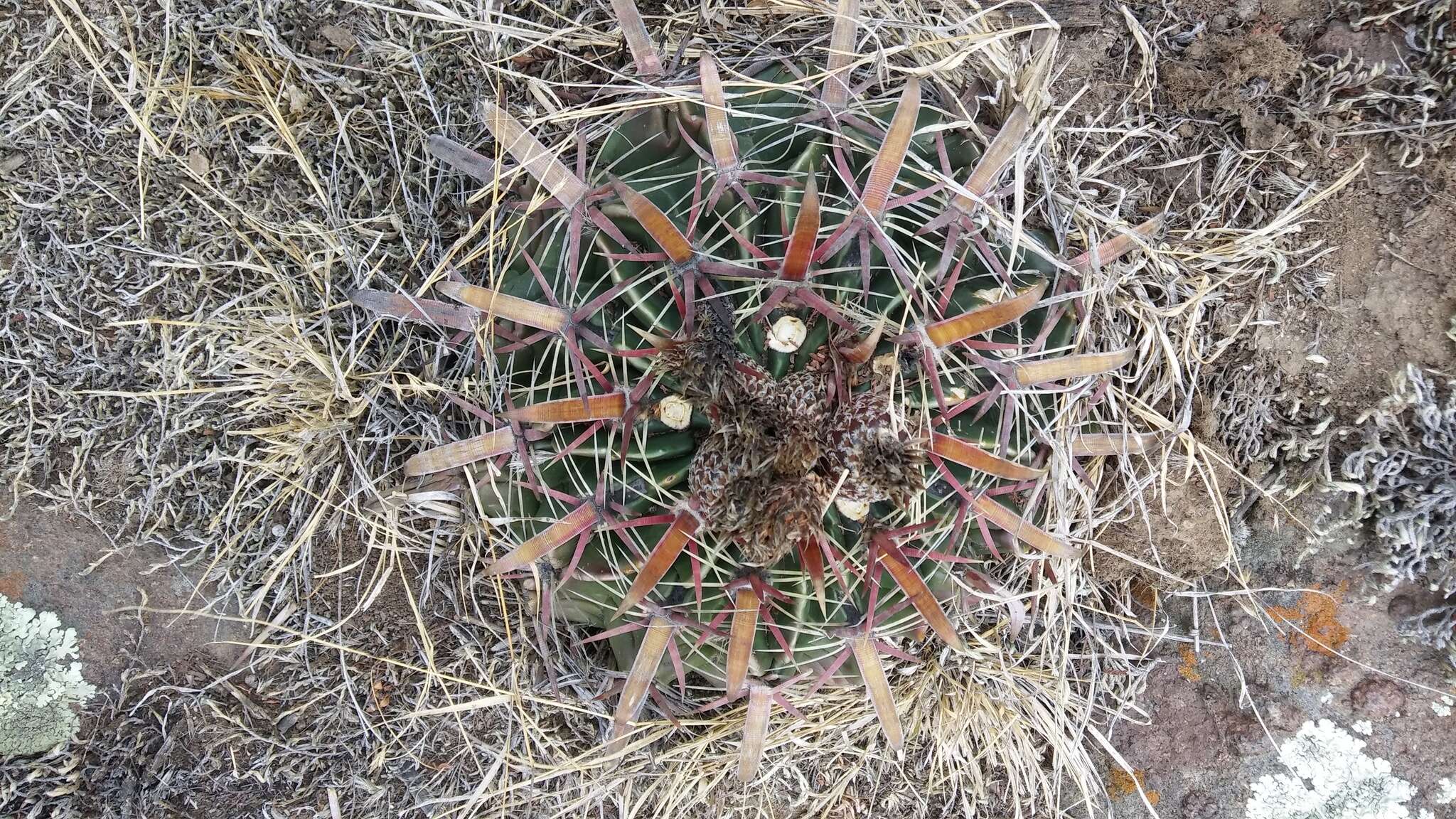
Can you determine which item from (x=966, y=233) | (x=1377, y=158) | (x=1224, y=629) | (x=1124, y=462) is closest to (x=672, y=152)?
(x=966, y=233)

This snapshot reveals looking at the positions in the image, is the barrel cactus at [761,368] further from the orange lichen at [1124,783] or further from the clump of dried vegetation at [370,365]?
the orange lichen at [1124,783]

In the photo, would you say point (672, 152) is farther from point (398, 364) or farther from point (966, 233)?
point (398, 364)

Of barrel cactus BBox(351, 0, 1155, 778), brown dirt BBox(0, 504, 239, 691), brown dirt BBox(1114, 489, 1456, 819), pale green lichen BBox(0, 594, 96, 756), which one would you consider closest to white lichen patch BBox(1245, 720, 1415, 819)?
brown dirt BBox(1114, 489, 1456, 819)

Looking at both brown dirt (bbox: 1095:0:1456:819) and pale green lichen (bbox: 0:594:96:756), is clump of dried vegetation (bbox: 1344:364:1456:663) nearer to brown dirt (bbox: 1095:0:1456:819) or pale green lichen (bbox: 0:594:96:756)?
brown dirt (bbox: 1095:0:1456:819)

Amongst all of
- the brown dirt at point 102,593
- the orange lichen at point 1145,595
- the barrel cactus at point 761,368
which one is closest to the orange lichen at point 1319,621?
the orange lichen at point 1145,595

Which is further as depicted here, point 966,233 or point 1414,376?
point 1414,376

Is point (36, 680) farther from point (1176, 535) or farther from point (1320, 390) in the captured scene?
point (1320, 390)
